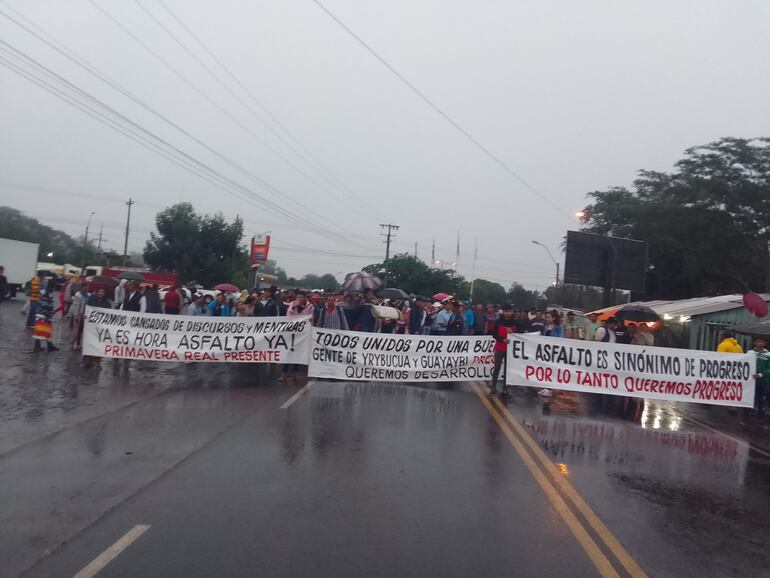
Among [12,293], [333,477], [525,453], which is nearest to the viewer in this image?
[333,477]

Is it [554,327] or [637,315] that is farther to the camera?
[637,315]

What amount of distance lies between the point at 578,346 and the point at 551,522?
836 cm

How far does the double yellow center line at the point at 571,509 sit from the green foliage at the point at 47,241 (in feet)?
166

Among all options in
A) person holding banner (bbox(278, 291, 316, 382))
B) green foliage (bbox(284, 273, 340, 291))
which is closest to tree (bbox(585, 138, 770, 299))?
person holding banner (bbox(278, 291, 316, 382))

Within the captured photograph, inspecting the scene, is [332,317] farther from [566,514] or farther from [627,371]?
[566,514]

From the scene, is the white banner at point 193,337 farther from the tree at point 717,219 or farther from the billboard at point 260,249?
the billboard at point 260,249

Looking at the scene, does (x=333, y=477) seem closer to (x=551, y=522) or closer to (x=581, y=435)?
(x=551, y=522)

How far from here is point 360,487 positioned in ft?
23.0

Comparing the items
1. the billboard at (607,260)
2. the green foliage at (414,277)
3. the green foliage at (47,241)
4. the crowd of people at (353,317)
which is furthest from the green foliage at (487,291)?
the crowd of people at (353,317)

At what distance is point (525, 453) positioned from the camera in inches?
351

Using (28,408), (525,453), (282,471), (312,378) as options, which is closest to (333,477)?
(282,471)

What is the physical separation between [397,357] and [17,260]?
32.3 metres

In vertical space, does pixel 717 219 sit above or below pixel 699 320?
above

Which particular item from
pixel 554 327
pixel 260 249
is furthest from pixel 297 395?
pixel 260 249
